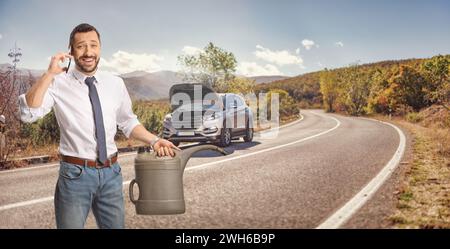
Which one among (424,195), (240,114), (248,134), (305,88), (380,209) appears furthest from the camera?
(305,88)

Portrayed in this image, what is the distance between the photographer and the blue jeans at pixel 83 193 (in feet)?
8.13

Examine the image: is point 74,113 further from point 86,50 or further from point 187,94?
point 187,94

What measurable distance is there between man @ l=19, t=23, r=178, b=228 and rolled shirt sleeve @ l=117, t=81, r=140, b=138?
169 mm

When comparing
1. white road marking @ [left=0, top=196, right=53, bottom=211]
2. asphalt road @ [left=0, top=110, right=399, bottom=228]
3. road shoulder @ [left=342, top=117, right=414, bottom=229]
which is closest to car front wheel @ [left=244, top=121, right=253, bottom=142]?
asphalt road @ [left=0, top=110, right=399, bottom=228]

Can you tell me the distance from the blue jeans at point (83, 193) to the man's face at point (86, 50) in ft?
2.02

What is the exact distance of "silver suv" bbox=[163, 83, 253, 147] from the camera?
11266 millimetres

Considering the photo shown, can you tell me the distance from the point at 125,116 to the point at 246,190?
3373 mm

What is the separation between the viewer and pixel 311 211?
15.2 ft

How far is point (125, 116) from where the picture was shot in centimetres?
287

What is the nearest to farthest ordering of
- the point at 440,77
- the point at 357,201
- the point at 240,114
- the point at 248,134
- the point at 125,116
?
the point at 125,116 → the point at 357,201 → the point at 440,77 → the point at 240,114 → the point at 248,134

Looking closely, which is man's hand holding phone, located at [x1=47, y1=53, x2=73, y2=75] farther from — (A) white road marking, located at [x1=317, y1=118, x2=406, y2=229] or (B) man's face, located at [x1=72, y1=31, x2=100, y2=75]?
(A) white road marking, located at [x1=317, y1=118, x2=406, y2=229]

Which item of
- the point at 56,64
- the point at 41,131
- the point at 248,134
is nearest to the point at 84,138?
the point at 56,64
